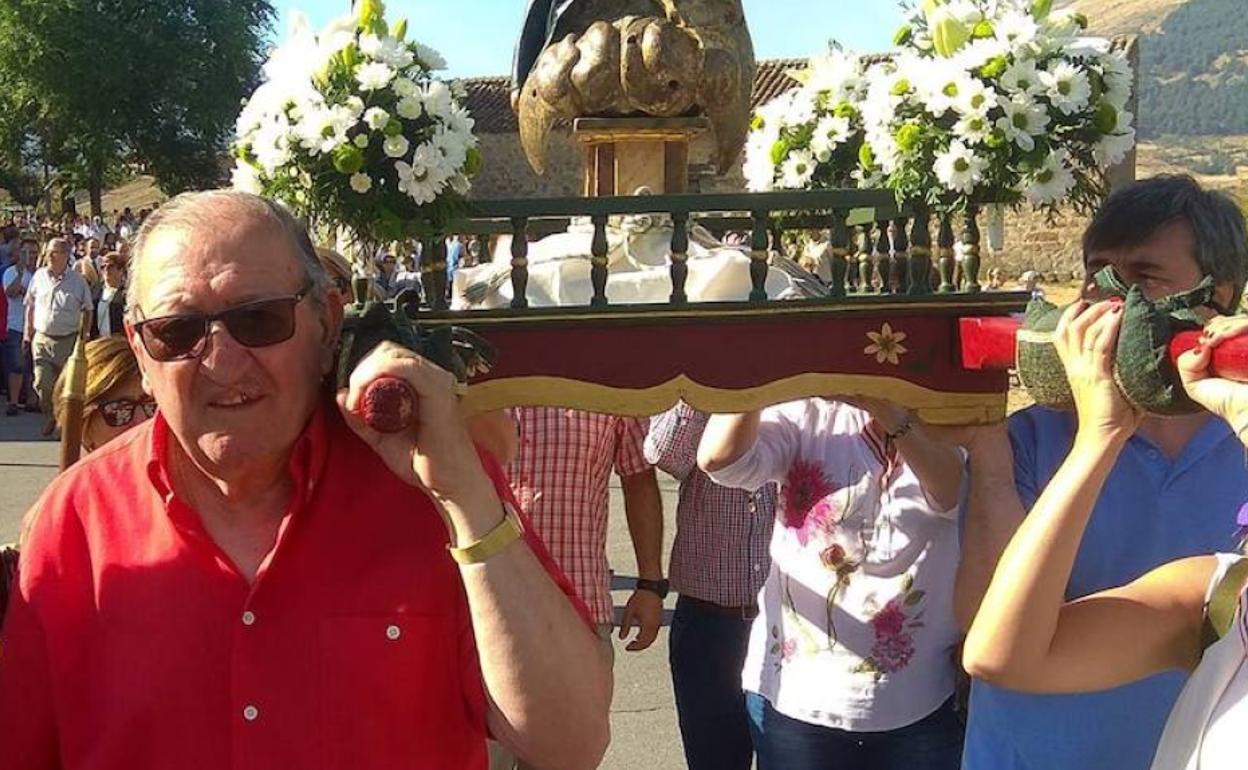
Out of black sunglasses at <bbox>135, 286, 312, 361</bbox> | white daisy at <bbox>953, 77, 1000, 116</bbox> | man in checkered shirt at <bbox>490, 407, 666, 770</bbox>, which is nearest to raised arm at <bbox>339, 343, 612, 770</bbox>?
black sunglasses at <bbox>135, 286, 312, 361</bbox>

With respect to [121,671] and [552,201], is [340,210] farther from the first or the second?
[121,671]

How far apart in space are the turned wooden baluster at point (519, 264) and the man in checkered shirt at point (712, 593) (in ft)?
4.38

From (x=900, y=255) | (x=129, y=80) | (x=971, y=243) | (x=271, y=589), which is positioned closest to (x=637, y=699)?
(x=900, y=255)

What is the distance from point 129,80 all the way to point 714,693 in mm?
31590

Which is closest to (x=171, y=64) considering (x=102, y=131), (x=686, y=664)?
(x=102, y=131)

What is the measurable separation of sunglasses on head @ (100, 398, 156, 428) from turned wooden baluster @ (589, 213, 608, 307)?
1.02 metres

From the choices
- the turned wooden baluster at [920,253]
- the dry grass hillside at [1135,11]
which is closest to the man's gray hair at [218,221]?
the turned wooden baluster at [920,253]

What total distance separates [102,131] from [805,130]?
32.5m

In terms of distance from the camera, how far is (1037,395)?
6.14ft

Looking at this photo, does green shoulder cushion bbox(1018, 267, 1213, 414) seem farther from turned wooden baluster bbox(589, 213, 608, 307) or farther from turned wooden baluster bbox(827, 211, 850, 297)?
turned wooden baluster bbox(589, 213, 608, 307)

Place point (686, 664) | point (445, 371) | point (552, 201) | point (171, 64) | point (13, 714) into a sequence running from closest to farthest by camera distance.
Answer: point (445, 371)
point (13, 714)
point (552, 201)
point (686, 664)
point (171, 64)

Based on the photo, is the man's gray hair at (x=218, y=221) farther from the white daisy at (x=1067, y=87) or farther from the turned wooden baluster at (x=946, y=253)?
the white daisy at (x=1067, y=87)

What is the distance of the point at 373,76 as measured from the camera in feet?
7.98

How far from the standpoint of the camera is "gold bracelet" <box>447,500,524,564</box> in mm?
1734
